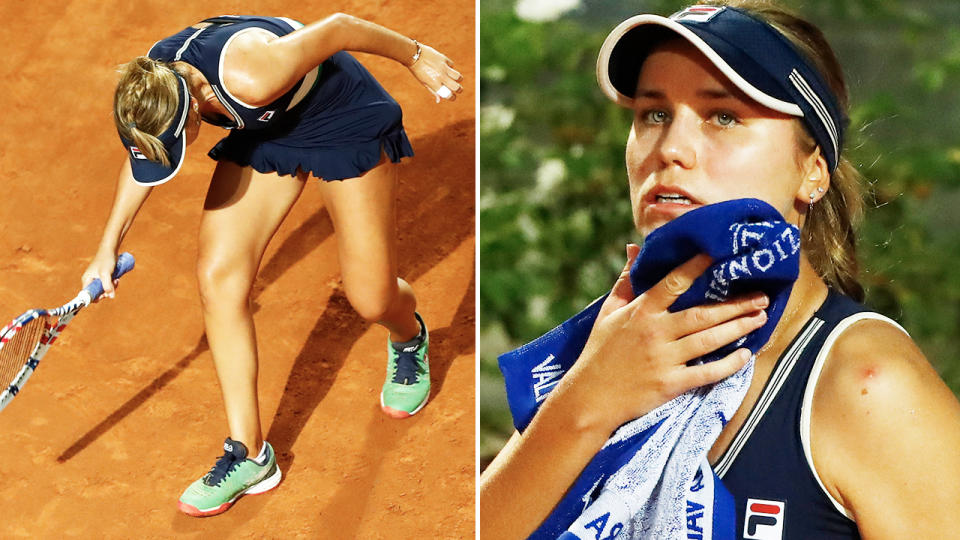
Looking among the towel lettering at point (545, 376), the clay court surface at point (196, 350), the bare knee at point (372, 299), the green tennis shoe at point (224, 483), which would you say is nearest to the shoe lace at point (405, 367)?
the clay court surface at point (196, 350)

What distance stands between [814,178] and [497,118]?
6.06 ft

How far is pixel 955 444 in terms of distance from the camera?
1.09 metres

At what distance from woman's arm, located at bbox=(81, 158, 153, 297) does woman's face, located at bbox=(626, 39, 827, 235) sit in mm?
1817

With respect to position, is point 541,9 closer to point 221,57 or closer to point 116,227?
point 221,57

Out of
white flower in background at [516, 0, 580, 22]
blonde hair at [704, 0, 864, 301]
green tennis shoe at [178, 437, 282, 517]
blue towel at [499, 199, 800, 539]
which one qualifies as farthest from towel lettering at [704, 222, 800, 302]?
green tennis shoe at [178, 437, 282, 517]

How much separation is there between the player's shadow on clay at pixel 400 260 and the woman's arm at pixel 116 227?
0.96 m

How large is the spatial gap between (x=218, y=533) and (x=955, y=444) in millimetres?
2498

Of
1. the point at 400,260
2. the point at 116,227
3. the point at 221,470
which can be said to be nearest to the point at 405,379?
the point at 221,470

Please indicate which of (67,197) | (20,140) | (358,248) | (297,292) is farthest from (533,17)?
(20,140)

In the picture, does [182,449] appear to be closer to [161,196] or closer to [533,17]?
[161,196]

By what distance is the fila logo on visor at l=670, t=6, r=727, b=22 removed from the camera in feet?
4.08

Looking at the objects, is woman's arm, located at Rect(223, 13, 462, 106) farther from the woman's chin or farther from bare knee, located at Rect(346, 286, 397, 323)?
the woman's chin

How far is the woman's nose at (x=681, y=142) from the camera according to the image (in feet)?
4.03

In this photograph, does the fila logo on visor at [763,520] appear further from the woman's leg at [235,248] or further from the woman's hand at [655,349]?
the woman's leg at [235,248]
